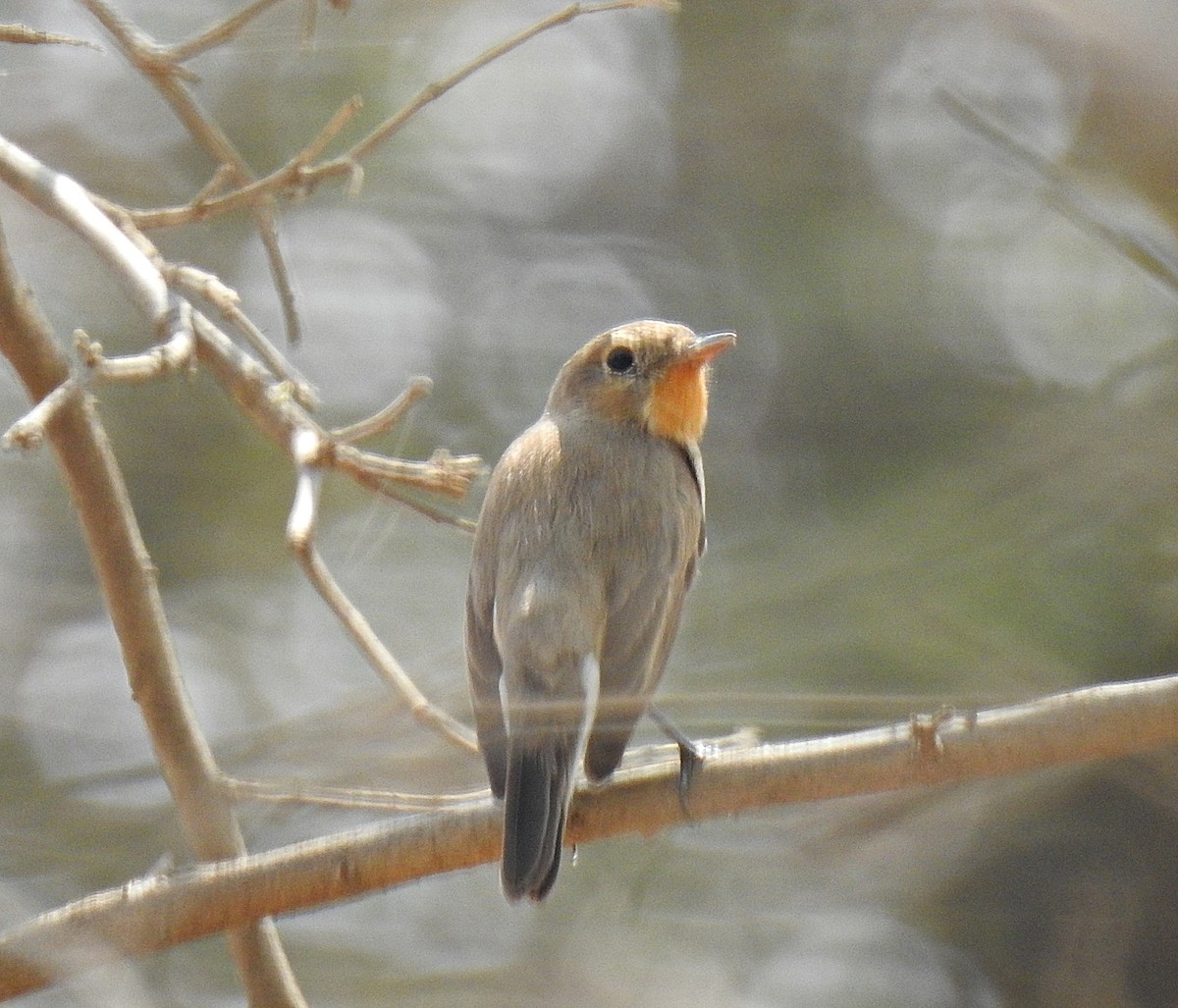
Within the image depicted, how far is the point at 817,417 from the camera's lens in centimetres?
813

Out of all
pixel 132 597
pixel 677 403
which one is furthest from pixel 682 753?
pixel 677 403

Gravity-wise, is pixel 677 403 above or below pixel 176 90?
below

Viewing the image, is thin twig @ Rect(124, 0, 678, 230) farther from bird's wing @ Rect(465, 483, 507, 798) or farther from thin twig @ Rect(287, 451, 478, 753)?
bird's wing @ Rect(465, 483, 507, 798)

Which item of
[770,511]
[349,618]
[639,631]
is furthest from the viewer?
[770,511]

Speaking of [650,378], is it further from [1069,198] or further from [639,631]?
[1069,198]

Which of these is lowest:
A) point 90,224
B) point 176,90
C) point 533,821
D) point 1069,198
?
point 533,821

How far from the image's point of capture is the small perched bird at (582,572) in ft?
11.0

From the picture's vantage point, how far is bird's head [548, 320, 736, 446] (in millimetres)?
4598

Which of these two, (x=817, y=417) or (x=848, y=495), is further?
(x=817, y=417)

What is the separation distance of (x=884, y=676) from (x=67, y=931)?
11.7 ft

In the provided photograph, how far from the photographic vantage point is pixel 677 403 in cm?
462

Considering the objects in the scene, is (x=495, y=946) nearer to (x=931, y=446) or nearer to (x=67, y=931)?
(x=931, y=446)

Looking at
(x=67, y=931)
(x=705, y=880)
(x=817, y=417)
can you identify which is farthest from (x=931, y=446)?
(x=67, y=931)

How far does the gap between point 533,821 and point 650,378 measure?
183 cm
